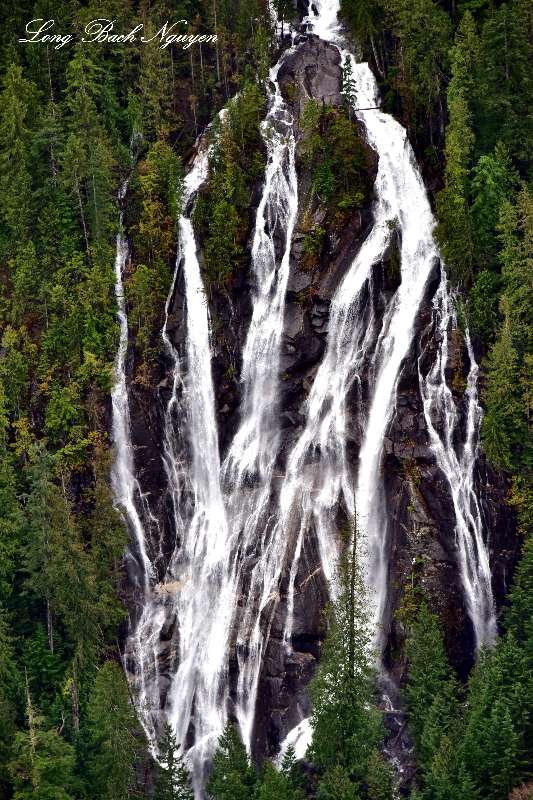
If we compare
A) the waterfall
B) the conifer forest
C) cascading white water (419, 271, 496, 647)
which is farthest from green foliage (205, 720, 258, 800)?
cascading white water (419, 271, 496, 647)

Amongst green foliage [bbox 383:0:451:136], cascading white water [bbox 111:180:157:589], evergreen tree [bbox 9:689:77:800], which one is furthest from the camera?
green foliage [bbox 383:0:451:136]

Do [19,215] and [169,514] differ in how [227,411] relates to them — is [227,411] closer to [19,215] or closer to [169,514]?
[169,514]

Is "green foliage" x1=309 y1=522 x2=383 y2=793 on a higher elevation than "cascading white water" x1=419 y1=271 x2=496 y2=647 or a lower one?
lower

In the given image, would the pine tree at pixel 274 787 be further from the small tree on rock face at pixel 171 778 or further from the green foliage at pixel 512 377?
the green foliage at pixel 512 377

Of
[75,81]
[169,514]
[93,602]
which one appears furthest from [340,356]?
[75,81]

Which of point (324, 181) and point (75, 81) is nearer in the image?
point (324, 181)

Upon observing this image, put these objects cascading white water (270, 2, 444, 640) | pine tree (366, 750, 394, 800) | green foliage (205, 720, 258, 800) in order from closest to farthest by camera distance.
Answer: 1. pine tree (366, 750, 394, 800)
2. green foliage (205, 720, 258, 800)
3. cascading white water (270, 2, 444, 640)

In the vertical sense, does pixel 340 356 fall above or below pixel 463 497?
above

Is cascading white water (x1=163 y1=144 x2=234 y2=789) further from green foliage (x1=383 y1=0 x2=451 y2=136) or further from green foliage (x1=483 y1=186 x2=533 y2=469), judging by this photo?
green foliage (x1=383 y1=0 x2=451 y2=136)
